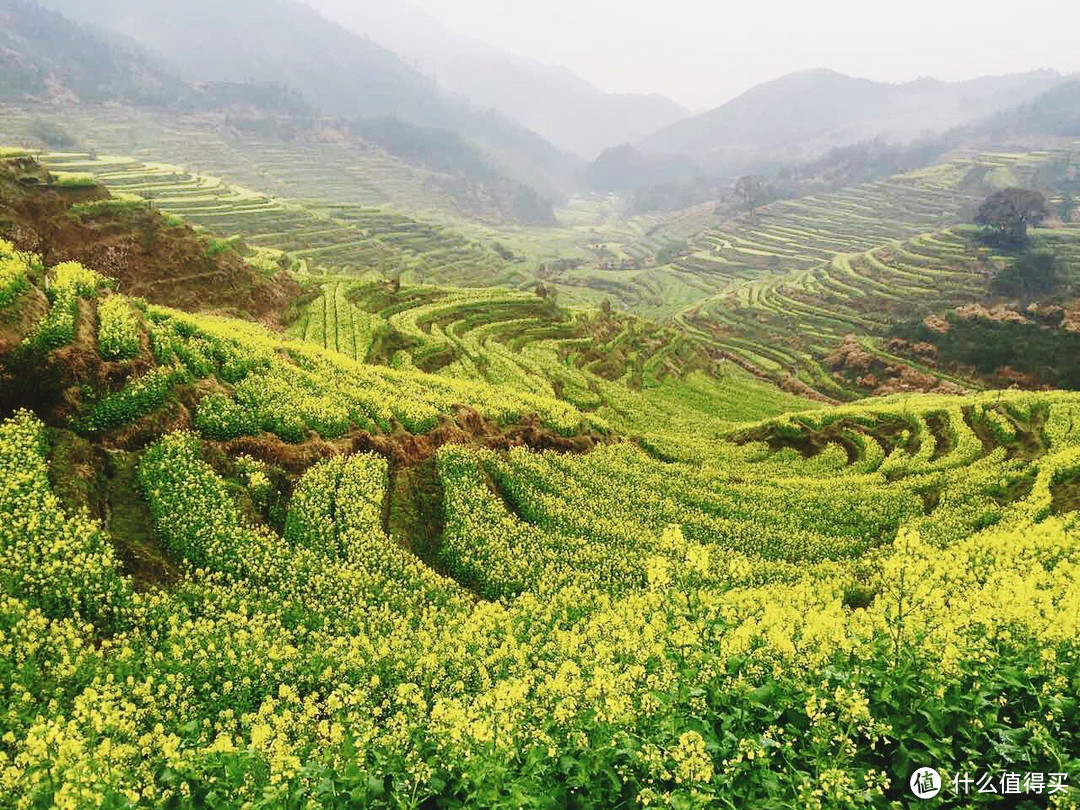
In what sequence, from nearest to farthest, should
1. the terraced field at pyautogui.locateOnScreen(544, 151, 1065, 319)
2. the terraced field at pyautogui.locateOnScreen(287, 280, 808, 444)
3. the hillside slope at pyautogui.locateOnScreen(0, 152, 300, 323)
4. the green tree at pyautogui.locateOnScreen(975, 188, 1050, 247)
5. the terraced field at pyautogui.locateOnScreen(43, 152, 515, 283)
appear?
the hillside slope at pyautogui.locateOnScreen(0, 152, 300, 323)
the terraced field at pyautogui.locateOnScreen(287, 280, 808, 444)
the terraced field at pyautogui.locateOnScreen(43, 152, 515, 283)
the green tree at pyautogui.locateOnScreen(975, 188, 1050, 247)
the terraced field at pyautogui.locateOnScreen(544, 151, 1065, 319)

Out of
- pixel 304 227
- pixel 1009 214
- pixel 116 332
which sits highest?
pixel 1009 214

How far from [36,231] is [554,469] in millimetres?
42660

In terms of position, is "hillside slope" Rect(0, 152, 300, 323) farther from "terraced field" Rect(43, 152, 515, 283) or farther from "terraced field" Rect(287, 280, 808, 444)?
"terraced field" Rect(43, 152, 515, 283)

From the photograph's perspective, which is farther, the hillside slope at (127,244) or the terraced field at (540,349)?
the terraced field at (540,349)

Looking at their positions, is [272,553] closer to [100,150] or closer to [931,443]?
[931,443]

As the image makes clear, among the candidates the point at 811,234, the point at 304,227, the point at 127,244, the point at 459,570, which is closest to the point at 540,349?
the point at 127,244

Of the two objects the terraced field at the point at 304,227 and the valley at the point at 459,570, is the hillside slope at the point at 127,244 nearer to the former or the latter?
the valley at the point at 459,570

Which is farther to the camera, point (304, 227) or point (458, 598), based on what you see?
point (304, 227)

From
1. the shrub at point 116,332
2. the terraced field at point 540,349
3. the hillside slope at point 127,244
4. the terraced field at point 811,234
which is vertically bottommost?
the terraced field at point 540,349

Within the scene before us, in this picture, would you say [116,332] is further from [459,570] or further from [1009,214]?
[1009,214]

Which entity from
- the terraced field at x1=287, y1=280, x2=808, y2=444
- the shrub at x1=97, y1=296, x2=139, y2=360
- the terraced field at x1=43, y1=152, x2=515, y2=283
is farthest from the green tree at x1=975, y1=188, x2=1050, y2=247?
the shrub at x1=97, y1=296, x2=139, y2=360

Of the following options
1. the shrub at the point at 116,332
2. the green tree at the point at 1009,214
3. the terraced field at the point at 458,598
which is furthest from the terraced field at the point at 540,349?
the green tree at the point at 1009,214

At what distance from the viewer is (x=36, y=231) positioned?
139ft

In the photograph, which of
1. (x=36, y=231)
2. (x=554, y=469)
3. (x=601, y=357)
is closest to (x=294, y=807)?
(x=554, y=469)
